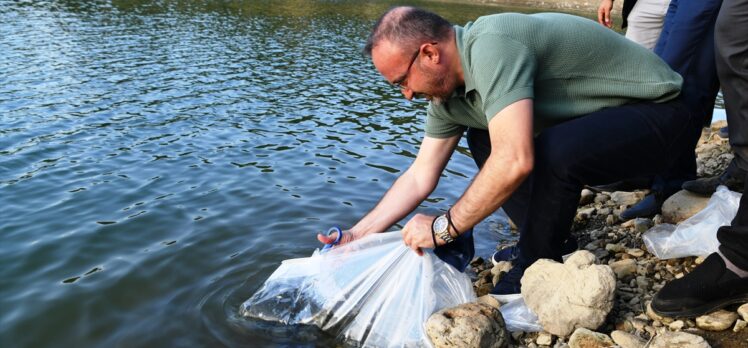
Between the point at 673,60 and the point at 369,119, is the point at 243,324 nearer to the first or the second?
the point at 673,60

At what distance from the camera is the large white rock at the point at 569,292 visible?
130 inches

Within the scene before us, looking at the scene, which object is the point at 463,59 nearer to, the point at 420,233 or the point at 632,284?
the point at 420,233

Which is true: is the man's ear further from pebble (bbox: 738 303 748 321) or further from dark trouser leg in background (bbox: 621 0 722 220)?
dark trouser leg in background (bbox: 621 0 722 220)

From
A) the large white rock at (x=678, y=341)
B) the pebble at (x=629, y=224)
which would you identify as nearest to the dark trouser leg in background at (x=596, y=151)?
the large white rock at (x=678, y=341)

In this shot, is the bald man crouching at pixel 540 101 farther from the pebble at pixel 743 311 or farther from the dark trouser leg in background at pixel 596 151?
the pebble at pixel 743 311

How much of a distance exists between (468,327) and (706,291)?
120 centimetres

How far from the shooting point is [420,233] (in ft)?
11.3

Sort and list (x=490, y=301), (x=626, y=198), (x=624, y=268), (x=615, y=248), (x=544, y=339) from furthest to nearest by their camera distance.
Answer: (x=626, y=198) < (x=615, y=248) < (x=624, y=268) < (x=490, y=301) < (x=544, y=339)

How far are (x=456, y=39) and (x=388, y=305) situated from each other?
1.53 m

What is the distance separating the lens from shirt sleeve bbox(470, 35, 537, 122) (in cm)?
302

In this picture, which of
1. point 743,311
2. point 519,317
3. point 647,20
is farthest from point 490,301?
point 647,20

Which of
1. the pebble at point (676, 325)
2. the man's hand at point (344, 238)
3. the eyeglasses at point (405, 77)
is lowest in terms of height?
the pebble at point (676, 325)

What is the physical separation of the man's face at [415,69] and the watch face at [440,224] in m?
0.69

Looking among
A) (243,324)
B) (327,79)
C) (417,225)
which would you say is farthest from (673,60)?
(327,79)
